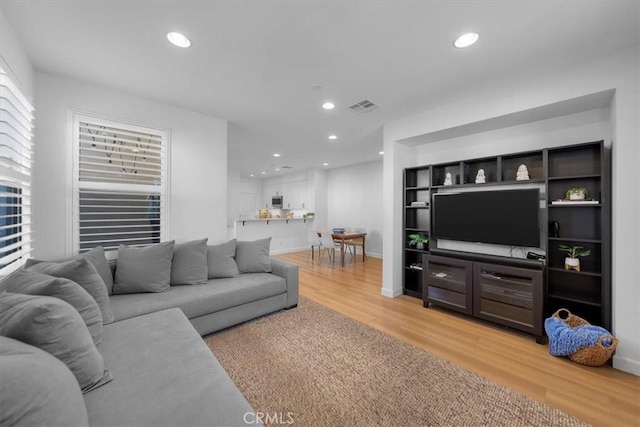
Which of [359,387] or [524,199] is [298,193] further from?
[359,387]

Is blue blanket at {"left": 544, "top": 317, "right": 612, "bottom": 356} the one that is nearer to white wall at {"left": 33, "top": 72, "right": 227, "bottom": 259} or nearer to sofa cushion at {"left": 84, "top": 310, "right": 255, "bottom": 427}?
sofa cushion at {"left": 84, "top": 310, "right": 255, "bottom": 427}

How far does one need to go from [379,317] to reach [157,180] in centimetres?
311

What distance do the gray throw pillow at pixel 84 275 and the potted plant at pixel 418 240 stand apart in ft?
11.2

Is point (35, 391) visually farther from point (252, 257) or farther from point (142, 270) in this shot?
point (252, 257)

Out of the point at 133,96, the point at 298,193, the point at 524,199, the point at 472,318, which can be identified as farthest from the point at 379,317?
the point at 298,193

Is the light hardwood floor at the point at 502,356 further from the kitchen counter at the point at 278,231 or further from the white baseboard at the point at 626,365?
the kitchen counter at the point at 278,231

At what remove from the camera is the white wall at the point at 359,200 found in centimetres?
686

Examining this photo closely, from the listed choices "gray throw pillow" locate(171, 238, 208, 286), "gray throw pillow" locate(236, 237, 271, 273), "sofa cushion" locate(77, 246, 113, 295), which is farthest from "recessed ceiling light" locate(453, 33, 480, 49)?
"sofa cushion" locate(77, 246, 113, 295)

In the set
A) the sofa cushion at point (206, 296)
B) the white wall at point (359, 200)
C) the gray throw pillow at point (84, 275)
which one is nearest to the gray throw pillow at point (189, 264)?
the sofa cushion at point (206, 296)

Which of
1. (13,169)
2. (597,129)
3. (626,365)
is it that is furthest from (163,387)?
(597,129)

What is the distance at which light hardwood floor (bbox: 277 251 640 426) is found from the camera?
172 cm

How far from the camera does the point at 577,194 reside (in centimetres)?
249

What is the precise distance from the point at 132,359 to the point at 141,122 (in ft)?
8.77

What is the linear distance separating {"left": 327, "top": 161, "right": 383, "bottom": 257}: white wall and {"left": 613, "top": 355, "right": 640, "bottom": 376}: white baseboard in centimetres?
484
